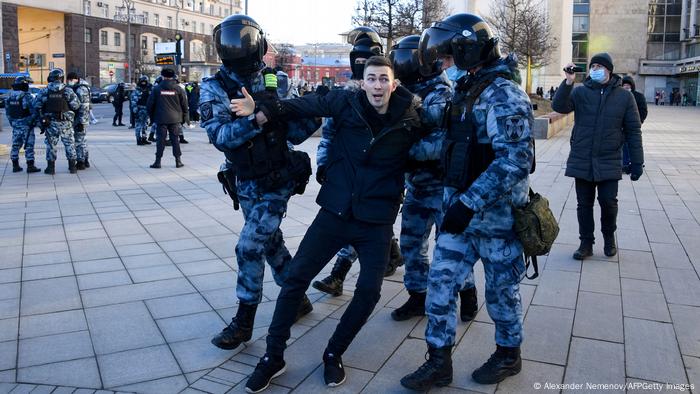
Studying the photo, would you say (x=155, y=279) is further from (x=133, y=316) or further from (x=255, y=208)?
(x=255, y=208)

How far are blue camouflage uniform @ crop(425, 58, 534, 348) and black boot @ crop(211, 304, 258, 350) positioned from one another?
122 cm

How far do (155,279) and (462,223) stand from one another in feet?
10.5

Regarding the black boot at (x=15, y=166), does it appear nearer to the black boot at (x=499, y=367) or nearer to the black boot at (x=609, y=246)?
the black boot at (x=609, y=246)

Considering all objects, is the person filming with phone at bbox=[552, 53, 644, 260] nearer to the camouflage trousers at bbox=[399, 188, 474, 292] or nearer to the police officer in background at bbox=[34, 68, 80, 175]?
the camouflage trousers at bbox=[399, 188, 474, 292]

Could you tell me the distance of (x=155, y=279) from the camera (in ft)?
17.9

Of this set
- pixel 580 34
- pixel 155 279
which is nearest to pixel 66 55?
pixel 580 34

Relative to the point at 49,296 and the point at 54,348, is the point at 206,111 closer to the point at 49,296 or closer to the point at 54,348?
the point at 54,348

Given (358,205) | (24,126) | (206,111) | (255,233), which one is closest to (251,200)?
(255,233)

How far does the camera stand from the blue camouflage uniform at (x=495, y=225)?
3.21 m

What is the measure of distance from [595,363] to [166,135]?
10508mm

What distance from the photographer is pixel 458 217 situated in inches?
128

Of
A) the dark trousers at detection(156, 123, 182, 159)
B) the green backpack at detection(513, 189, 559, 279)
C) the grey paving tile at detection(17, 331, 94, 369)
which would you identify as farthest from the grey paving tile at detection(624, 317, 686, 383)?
the dark trousers at detection(156, 123, 182, 159)

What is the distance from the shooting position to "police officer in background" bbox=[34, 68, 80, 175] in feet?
37.4

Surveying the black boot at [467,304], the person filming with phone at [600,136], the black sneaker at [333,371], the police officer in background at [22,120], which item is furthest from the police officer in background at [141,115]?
the black sneaker at [333,371]
